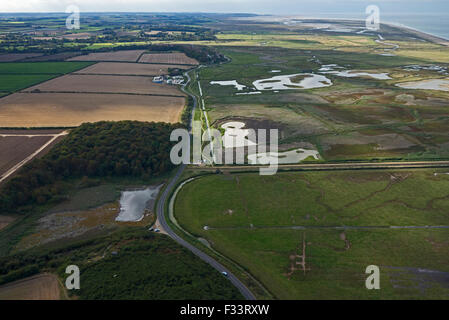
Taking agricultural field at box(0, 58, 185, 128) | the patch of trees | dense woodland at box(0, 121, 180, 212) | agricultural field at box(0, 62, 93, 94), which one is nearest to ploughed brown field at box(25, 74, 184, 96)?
agricultural field at box(0, 58, 185, 128)

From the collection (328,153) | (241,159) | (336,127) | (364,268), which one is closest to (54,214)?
(241,159)

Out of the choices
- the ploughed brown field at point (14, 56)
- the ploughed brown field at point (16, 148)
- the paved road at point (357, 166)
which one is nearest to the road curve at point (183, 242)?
the paved road at point (357, 166)

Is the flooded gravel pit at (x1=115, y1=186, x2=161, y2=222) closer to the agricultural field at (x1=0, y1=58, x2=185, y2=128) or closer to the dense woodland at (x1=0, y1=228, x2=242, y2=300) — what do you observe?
the dense woodland at (x1=0, y1=228, x2=242, y2=300)

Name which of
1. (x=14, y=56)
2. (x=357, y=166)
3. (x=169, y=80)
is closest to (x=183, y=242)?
(x=357, y=166)

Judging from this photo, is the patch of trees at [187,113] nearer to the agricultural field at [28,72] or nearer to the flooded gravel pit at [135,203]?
the flooded gravel pit at [135,203]

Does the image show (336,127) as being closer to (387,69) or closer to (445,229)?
(445,229)
